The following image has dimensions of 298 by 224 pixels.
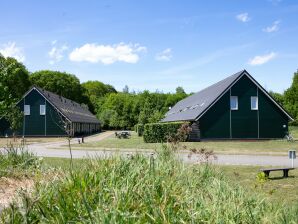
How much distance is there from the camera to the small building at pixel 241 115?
38.9 meters

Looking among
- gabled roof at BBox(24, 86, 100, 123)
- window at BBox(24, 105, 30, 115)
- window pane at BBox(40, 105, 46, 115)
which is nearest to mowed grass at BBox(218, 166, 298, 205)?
gabled roof at BBox(24, 86, 100, 123)

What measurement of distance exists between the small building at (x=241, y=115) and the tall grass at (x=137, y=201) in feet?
106

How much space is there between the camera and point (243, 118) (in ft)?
131

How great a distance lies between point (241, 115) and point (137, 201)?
35.7m

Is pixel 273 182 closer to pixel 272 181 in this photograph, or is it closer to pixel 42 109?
pixel 272 181

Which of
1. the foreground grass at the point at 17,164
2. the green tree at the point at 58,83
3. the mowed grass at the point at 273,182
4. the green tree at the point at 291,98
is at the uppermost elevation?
the green tree at the point at 58,83

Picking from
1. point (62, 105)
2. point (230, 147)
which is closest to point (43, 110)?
point (62, 105)

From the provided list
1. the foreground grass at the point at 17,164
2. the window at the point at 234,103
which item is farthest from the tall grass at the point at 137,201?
the window at the point at 234,103

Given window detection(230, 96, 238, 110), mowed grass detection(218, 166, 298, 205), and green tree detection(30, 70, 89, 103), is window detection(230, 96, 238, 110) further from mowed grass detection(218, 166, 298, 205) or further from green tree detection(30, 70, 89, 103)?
green tree detection(30, 70, 89, 103)

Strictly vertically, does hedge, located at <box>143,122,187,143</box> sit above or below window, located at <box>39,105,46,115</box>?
below

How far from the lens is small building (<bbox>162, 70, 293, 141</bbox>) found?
128 feet

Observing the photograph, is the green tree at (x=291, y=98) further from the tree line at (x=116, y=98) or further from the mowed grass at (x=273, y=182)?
the mowed grass at (x=273, y=182)

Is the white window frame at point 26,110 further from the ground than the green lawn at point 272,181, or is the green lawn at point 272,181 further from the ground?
the white window frame at point 26,110

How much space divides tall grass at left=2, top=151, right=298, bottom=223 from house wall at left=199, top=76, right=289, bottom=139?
107 ft
